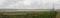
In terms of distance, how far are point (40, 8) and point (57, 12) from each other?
0.37ft

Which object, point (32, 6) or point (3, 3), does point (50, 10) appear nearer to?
point (32, 6)

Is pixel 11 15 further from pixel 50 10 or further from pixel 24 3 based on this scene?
pixel 50 10

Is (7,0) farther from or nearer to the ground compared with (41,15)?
farther from the ground

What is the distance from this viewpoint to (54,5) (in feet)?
3.09

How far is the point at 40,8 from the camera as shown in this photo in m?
0.94

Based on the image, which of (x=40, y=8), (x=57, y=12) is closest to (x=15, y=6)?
(x=40, y=8)

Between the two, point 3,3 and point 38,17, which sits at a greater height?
point 3,3

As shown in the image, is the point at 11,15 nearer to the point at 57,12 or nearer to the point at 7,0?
the point at 7,0

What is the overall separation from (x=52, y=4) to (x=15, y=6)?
0.25 meters

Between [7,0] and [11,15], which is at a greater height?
[7,0]

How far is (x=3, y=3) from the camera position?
942 millimetres

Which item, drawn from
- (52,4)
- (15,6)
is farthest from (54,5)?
(15,6)

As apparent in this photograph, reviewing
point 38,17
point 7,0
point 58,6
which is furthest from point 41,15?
point 7,0

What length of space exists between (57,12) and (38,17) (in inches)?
5.1
